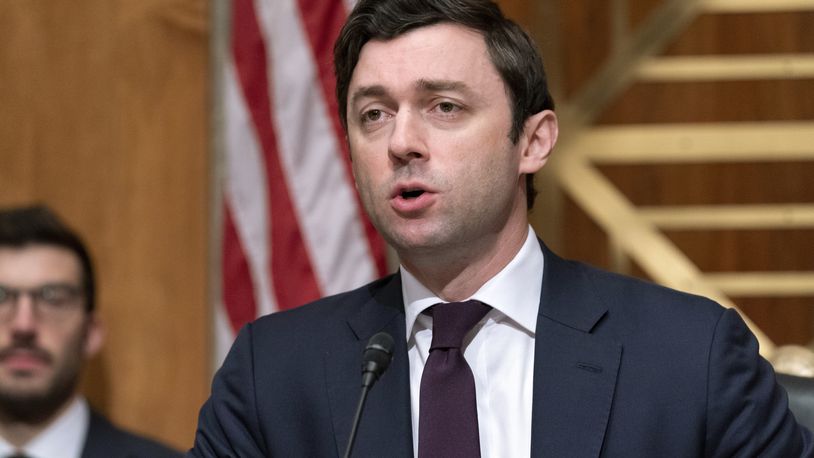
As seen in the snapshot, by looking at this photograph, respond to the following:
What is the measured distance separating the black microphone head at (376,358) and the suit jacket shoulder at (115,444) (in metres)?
1.75

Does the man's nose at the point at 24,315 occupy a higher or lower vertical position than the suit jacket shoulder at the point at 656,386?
higher

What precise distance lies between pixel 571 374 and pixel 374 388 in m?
0.31

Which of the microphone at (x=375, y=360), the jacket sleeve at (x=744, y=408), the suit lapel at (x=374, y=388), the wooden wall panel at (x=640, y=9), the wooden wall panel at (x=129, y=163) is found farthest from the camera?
the wooden wall panel at (x=640, y=9)

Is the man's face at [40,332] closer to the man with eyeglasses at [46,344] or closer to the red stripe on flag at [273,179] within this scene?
the man with eyeglasses at [46,344]

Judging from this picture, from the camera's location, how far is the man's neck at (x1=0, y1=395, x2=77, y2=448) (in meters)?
3.49

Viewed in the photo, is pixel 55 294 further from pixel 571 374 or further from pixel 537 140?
pixel 571 374

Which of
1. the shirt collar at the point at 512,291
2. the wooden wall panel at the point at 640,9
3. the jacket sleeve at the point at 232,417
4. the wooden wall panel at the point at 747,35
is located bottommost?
the jacket sleeve at the point at 232,417

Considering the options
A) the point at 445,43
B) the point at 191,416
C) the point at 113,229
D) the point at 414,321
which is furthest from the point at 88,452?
the point at 445,43

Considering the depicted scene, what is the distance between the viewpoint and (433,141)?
6.21 feet

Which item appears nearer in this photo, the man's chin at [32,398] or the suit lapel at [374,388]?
the suit lapel at [374,388]

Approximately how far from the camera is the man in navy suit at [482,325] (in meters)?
1.86

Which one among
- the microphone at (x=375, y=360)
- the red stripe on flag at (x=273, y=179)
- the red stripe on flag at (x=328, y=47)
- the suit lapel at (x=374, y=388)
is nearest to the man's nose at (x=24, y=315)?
the red stripe on flag at (x=273, y=179)

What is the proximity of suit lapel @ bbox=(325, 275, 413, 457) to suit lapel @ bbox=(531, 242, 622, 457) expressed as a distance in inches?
8.2

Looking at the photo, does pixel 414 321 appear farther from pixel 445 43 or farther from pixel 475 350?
pixel 445 43
